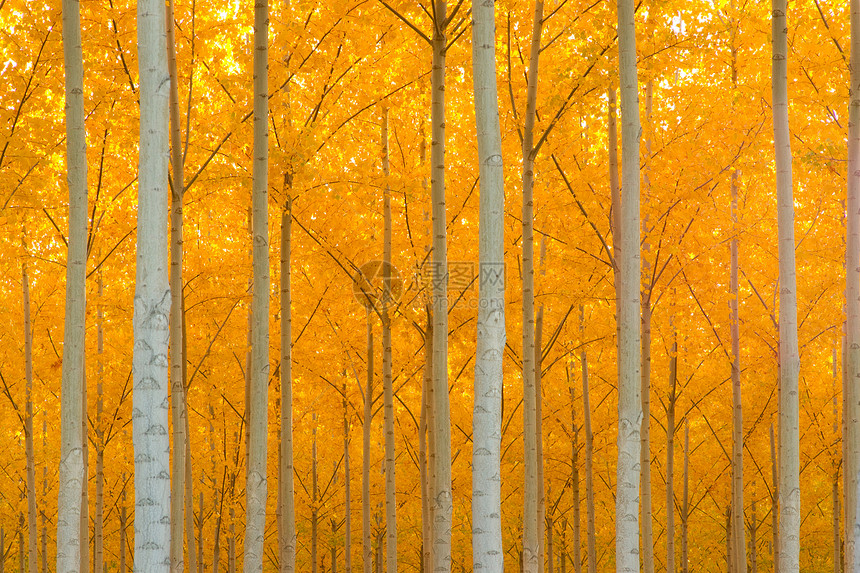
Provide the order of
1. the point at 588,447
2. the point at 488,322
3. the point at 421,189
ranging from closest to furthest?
the point at 488,322, the point at 421,189, the point at 588,447

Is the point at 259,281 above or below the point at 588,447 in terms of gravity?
above

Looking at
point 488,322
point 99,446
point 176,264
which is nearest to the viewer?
point 488,322

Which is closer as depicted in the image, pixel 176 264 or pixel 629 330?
pixel 629 330

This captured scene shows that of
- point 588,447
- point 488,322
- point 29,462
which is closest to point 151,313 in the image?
point 488,322

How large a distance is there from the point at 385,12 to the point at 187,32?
6.53ft

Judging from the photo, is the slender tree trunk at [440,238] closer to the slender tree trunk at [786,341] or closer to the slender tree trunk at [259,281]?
the slender tree trunk at [259,281]

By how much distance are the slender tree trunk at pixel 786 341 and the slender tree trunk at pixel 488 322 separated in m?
2.58

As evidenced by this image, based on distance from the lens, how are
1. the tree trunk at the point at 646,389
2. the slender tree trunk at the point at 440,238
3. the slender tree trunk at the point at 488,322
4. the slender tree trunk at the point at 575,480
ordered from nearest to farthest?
the slender tree trunk at the point at 488,322 → the slender tree trunk at the point at 440,238 → the tree trunk at the point at 646,389 → the slender tree trunk at the point at 575,480

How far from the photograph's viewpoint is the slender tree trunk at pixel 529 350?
6.81m

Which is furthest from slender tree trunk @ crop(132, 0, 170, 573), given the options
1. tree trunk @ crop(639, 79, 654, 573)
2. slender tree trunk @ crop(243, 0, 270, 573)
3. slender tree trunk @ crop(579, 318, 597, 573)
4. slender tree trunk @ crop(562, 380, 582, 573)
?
slender tree trunk @ crop(562, 380, 582, 573)

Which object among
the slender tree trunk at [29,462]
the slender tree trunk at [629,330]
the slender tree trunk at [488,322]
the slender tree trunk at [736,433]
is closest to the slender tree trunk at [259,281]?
the slender tree trunk at [488,322]

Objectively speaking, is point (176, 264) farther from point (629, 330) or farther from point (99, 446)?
point (99, 446)

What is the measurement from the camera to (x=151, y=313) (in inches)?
140

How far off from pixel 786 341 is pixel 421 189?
378 cm
